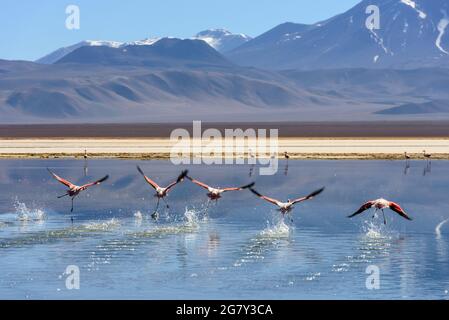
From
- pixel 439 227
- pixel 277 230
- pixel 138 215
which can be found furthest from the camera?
pixel 138 215

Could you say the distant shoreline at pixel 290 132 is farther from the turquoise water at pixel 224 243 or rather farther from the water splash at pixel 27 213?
the water splash at pixel 27 213

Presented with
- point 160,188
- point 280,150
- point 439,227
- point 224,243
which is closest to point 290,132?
point 280,150

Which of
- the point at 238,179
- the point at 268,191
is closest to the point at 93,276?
the point at 268,191

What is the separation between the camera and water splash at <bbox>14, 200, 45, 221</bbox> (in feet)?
113

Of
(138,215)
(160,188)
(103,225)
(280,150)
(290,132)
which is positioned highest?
(290,132)

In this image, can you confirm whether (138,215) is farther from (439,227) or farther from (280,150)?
(280,150)

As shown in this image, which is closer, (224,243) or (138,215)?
(224,243)

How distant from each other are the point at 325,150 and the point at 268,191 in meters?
27.8

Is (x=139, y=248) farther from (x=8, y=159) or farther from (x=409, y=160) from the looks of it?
(x=8, y=159)

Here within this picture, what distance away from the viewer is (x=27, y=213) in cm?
3556

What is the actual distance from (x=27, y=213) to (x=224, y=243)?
32.2ft

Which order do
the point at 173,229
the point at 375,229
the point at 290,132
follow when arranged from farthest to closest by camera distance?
the point at 290,132, the point at 173,229, the point at 375,229
